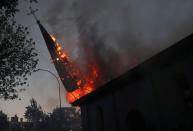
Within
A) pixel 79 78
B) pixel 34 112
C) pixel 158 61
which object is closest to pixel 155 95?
pixel 158 61

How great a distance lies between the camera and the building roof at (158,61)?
1456cm

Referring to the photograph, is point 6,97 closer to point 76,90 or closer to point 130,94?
point 130,94

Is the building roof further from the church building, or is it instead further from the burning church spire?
the burning church spire

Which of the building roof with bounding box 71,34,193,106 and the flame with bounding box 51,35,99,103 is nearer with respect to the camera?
the building roof with bounding box 71,34,193,106

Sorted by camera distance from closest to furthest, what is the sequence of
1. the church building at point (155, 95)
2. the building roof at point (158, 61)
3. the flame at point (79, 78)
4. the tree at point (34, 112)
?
the building roof at point (158, 61) → the church building at point (155, 95) → the flame at point (79, 78) → the tree at point (34, 112)

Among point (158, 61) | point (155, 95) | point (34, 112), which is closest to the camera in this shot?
point (158, 61)

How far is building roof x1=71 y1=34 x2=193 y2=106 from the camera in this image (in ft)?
47.8

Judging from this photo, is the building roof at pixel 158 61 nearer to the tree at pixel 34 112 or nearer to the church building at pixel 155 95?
the church building at pixel 155 95

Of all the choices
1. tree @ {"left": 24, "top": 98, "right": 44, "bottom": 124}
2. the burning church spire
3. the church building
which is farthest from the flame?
tree @ {"left": 24, "top": 98, "right": 44, "bottom": 124}

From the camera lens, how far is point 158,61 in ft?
54.5

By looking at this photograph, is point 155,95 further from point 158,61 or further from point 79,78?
point 79,78

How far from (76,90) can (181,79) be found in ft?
138

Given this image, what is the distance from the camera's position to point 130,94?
19.7 meters

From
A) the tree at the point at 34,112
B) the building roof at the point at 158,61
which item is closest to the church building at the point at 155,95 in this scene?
Answer: the building roof at the point at 158,61
